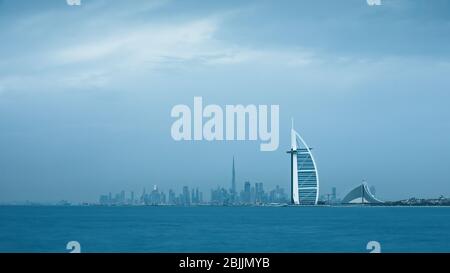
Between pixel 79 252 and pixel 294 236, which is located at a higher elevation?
pixel 79 252

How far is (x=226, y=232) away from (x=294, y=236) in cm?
198

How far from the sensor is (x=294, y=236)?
50.9 feet

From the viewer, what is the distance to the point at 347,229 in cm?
1812

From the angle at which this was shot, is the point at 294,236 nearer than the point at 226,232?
No
